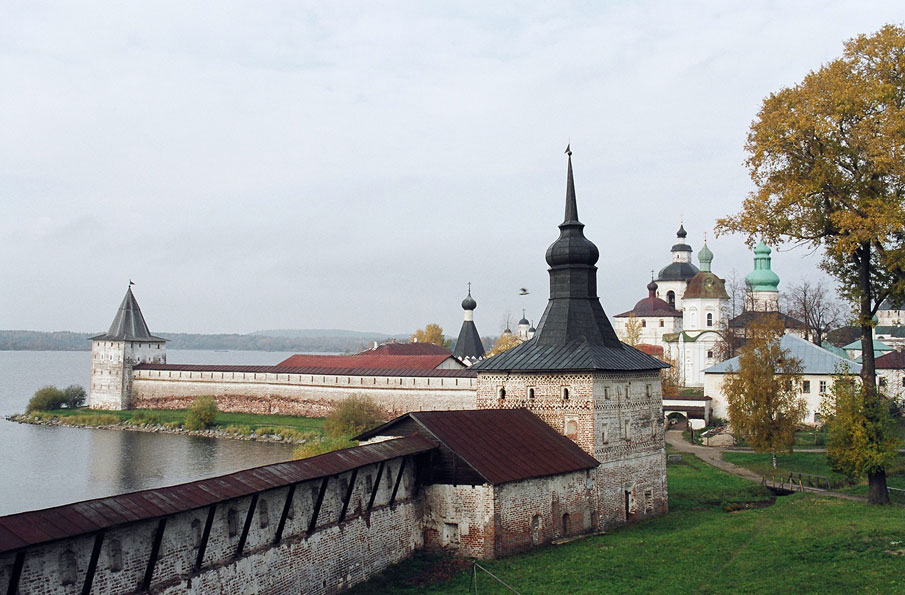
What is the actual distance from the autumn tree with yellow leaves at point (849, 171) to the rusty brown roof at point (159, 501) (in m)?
8.84

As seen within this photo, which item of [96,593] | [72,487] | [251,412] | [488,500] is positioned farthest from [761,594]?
[251,412]

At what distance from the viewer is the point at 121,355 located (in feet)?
152

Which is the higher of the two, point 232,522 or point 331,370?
point 331,370

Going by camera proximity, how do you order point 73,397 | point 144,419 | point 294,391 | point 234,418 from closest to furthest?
point 234,418 → point 294,391 → point 144,419 → point 73,397

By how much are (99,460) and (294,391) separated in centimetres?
1146

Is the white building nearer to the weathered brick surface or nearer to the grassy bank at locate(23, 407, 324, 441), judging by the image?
the weathered brick surface

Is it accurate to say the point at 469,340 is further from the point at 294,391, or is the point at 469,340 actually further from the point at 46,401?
the point at 46,401

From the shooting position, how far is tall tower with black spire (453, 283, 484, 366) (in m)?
48.5

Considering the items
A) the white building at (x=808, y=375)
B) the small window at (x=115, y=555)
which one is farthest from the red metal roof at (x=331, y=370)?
the small window at (x=115, y=555)

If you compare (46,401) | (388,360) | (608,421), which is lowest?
(46,401)

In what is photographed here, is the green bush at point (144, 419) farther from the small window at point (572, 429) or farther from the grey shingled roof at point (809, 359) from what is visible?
the small window at point (572, 429)

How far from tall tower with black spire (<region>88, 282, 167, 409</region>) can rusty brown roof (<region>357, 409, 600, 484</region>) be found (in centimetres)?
3514

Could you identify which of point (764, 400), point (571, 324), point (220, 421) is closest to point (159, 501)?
point (571, 324)

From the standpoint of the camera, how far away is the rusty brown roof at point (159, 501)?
7434 millimetres
